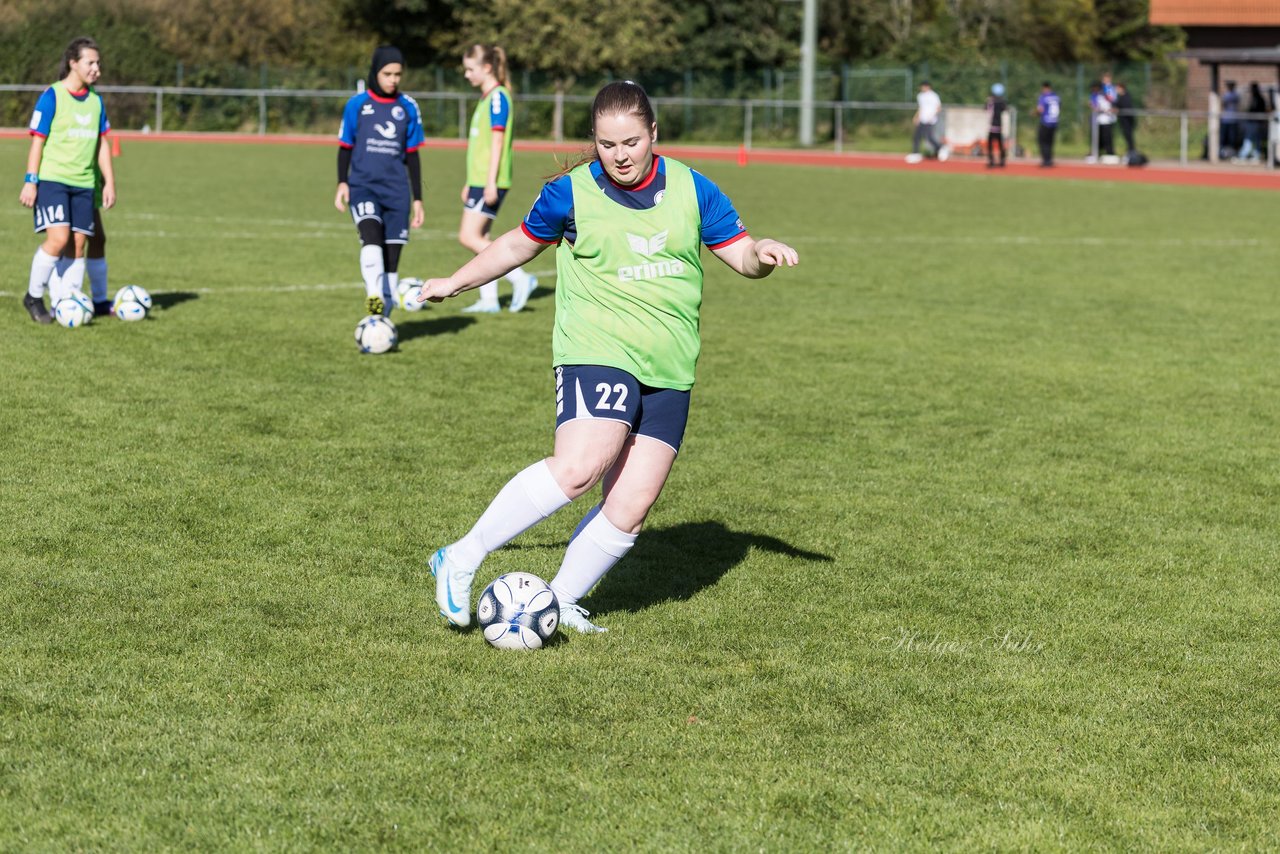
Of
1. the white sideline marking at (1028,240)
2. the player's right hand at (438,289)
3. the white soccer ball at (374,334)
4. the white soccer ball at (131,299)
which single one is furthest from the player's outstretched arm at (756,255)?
the white sideline marking at (1028,240)

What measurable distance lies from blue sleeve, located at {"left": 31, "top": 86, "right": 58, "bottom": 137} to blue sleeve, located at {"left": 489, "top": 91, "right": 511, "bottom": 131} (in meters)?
3.45

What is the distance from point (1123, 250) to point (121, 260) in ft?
38.8

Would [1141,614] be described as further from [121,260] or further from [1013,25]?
[1013,25]

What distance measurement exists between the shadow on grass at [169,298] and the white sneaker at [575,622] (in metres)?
8.44

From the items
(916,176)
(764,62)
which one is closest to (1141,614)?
(916,176)

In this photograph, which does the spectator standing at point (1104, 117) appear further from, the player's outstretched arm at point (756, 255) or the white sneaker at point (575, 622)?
the white sneaker at point (575, 622)

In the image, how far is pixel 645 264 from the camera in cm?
553

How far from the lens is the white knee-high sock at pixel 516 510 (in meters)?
5.43

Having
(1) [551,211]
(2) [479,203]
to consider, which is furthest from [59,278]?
(1) [551,211]

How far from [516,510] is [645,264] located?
3.09 feet

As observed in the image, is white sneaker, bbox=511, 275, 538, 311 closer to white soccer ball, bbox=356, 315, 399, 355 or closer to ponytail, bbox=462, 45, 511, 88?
ponytail, bbox=462, 45, 511, 88

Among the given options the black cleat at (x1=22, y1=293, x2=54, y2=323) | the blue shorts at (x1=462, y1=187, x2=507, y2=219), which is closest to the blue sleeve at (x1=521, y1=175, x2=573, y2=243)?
the black cleat at (x1=22, y1=293, x2=54, y2=323)

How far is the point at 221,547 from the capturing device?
6699mm

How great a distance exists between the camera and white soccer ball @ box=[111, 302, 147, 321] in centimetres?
1240
